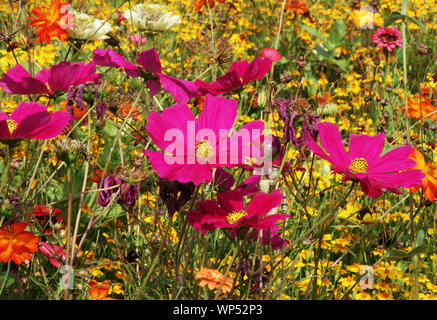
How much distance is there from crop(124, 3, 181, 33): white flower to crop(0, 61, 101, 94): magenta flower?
1.36 ft

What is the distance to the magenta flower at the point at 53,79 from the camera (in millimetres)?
675

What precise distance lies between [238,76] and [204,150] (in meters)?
0.16

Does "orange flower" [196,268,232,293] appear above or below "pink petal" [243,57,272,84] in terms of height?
below

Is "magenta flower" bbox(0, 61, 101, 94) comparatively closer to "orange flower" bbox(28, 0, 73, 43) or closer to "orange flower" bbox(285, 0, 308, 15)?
"orange flower" bbox(28, 0, 73, 43)

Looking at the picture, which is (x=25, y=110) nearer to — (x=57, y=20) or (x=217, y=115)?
(x=217, y=115)

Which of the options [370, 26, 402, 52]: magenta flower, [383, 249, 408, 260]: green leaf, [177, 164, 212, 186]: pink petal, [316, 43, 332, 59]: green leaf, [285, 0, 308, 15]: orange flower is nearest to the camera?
[177, 164, 212, 186]: pink petal

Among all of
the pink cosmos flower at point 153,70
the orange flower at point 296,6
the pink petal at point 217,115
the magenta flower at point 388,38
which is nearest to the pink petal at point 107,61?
the pink cosmos flower at point 153,70

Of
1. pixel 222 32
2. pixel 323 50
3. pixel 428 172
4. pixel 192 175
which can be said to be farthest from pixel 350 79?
pixel 192 175

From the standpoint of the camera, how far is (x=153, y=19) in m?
1.12

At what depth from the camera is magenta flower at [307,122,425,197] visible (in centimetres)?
55

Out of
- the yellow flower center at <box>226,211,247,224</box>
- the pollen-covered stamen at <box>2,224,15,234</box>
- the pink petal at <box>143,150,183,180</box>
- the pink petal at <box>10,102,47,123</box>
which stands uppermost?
the pink petal at <box>10,102,47,123</box>

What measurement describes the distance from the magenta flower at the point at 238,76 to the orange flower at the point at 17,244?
288 mm

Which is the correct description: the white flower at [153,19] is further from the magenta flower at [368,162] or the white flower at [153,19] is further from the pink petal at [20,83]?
the magenta flower at [368,162]

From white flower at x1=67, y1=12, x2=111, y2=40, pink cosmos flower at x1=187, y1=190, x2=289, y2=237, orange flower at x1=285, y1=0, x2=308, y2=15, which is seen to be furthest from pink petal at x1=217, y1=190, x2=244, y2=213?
orange flower at x1=285, y1=0, x2=308, y2=15
